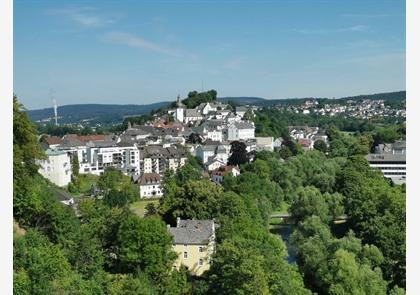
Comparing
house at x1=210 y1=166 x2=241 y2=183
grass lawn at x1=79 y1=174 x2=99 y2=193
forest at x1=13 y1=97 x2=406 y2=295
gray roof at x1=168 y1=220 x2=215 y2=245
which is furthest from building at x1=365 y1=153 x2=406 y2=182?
gray roof at x1=168 y1=220 x2=215 y2=245

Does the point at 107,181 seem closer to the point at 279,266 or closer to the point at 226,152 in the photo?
the point at 226,152

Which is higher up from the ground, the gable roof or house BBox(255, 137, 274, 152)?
house BBox(255, 137, 274, 152)

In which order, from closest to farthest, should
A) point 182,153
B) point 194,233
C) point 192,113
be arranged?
point 194,233
point 182,153
point 192,113

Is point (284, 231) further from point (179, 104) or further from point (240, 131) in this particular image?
point (179, 104)

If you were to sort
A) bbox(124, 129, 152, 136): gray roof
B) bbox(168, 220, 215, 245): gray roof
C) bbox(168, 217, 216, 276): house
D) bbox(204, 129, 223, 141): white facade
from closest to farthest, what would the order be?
bbox(168, 217, 216, 276): house → bbox(168, 220, 215, 245): gray roof → bbox(124, 129, 152, 136): gray roof → bbox(204, 129, 223, 141): white facade

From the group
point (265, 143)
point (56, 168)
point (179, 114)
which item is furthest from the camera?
point (179, 114)

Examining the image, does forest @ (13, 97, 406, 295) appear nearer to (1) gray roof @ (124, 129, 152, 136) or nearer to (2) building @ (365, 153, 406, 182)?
(2) building @ (365, 153, 406, 182)

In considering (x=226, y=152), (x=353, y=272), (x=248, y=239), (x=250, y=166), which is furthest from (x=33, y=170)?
(x=226, y=152)

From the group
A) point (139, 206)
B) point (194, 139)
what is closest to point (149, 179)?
point (139, 206)
